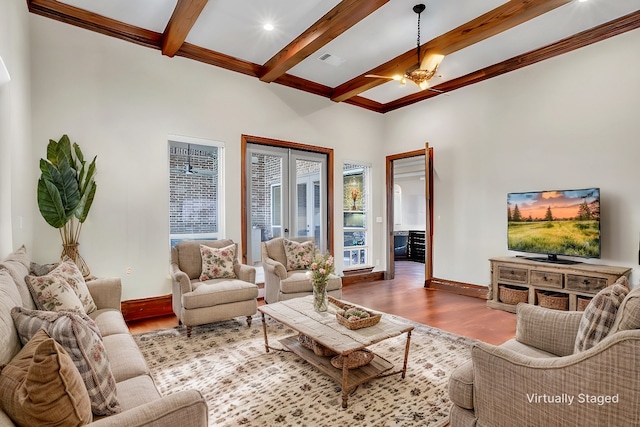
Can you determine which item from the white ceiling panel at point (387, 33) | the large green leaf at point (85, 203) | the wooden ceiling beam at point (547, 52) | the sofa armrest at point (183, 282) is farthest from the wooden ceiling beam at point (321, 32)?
the sofa armrest at point (183, 282)

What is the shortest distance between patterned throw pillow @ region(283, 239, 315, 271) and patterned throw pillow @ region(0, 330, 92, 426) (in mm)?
3474

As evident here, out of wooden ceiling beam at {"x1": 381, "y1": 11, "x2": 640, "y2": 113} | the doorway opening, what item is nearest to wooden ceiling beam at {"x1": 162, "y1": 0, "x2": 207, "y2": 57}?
wooden ceiling beam at {"x1": 381, "y1": 11, "x2": 640, "y2": 113}

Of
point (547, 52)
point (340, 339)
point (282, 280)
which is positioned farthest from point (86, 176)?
point (547, 52)

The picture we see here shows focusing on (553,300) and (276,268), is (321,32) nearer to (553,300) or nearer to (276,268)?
(276,268)

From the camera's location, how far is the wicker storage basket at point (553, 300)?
3.91 meters

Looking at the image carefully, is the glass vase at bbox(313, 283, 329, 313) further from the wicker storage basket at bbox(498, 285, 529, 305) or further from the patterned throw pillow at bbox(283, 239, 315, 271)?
the wicker storage basket at bbox(498, 285, 529, 305)

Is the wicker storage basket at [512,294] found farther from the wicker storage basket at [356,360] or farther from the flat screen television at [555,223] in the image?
the wicker storage basket at [356,360]

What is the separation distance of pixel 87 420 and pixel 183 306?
236 centimetres

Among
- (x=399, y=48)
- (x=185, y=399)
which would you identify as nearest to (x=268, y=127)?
(x=399, y=48)

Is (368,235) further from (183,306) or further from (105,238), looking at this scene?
(105,238)

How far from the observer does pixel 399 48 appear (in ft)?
14.4

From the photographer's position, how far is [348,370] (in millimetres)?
2416

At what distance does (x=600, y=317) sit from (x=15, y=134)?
4175 millimetres

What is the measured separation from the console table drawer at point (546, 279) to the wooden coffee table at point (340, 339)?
2630mm
